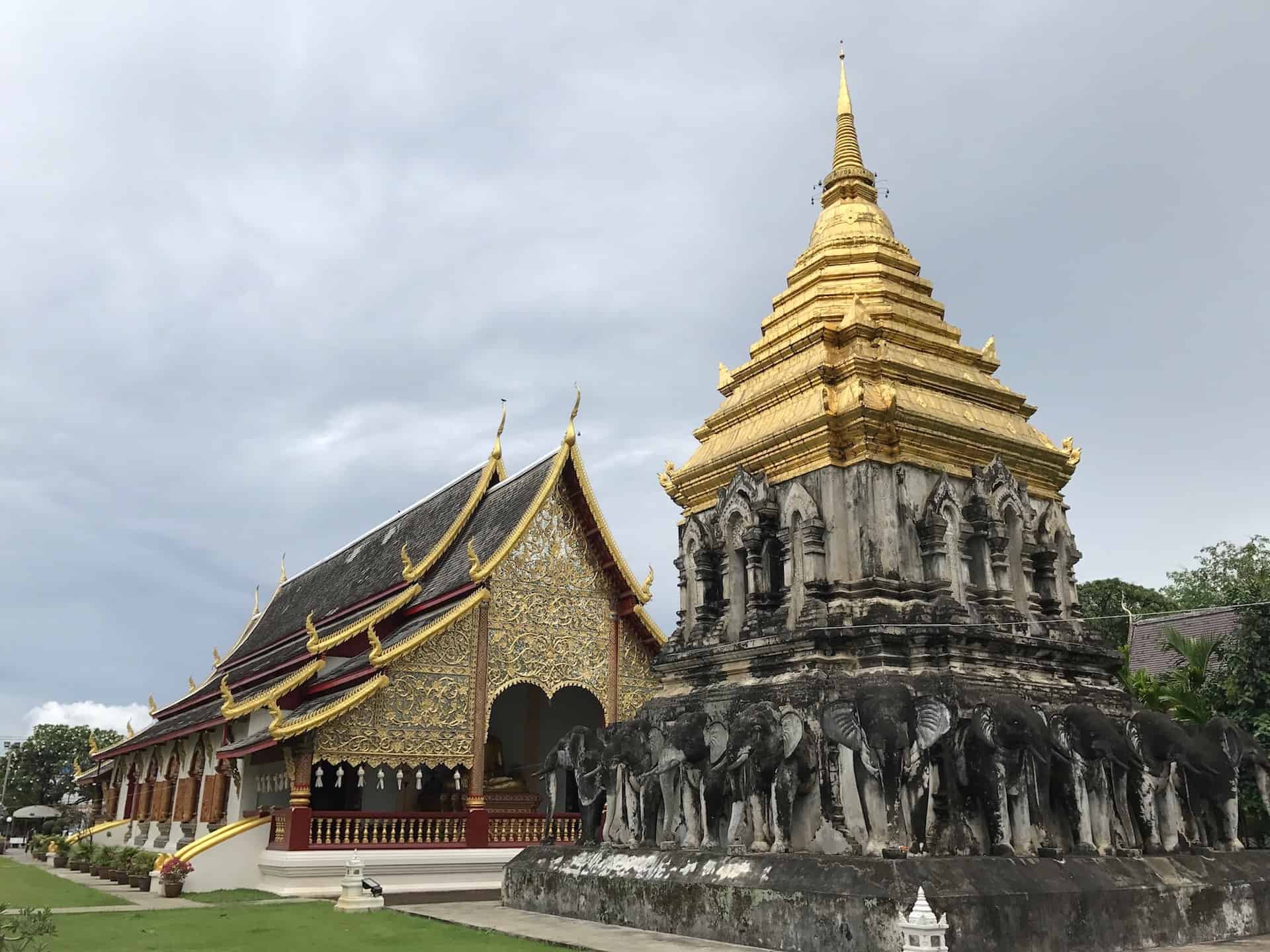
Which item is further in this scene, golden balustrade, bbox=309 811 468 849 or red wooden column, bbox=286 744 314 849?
golden balustrade, bbox=309 811 468 849

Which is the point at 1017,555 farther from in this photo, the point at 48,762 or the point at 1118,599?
the point at 48,762

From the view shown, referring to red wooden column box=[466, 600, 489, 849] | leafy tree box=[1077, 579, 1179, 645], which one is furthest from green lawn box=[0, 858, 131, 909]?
leafy tree box=[1077, 579, 1179, 645]

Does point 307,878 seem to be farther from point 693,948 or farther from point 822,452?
point 822,452

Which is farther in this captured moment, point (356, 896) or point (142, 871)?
point (142, 871)

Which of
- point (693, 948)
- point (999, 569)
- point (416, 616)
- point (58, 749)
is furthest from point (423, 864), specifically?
point (58, 749)

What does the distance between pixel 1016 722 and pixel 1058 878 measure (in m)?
1.04

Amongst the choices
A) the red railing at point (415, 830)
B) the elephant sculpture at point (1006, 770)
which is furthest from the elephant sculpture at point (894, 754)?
the red railing at point (415, 830)

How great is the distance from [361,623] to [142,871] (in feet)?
12.9

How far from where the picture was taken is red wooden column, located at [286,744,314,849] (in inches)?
484

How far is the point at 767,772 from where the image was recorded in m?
7.92

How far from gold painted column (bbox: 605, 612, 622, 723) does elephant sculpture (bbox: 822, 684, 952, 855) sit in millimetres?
7757

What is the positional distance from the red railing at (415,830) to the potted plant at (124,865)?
8.93 ft

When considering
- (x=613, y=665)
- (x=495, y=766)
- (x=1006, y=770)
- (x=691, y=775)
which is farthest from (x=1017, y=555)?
(x=495, y=766)

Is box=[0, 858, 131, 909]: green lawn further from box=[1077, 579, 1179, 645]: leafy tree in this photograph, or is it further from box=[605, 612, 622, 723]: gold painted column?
box=[1077, 579, 1179, 645]: leafy tree
